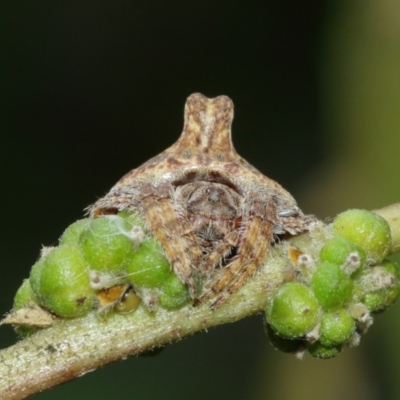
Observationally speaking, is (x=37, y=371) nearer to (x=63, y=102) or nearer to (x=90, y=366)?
(x=90, y=366)

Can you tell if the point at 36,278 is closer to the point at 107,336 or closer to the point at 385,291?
the point at 107,336

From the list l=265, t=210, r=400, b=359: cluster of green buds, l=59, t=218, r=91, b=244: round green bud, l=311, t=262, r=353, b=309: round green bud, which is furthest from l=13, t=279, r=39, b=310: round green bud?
l=311, t=262, r=353, b=309: round green bud

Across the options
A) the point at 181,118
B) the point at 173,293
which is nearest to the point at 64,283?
the point at 173,293

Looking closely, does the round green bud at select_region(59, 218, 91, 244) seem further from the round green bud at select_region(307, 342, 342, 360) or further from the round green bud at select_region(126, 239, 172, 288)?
the round green bud at select_region(307, 342, 342, 360)

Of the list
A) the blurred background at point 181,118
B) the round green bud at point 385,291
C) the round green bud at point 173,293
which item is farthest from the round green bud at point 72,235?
the blurred background at point 181,118

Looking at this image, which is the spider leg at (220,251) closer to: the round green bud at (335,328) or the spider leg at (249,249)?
the spider leg at (249,249)
